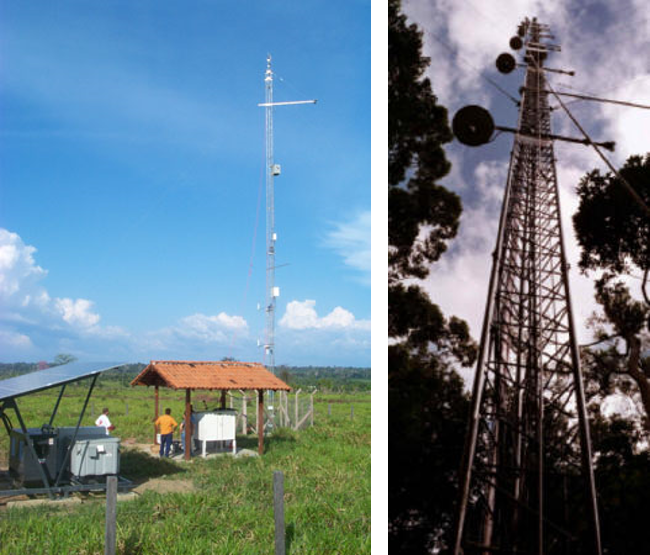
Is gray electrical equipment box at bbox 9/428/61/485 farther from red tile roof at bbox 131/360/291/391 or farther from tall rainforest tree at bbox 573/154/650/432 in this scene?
tall rainforest tree at bbox 573/154/650/432

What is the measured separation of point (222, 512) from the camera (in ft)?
16.6

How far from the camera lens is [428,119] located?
1801mm

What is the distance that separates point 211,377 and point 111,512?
552 centimetres

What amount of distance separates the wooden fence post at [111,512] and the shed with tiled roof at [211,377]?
4.78m

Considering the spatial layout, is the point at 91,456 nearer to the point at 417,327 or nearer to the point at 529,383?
the point at 417,327

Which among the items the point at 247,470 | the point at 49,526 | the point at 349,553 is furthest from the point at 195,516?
the point at 247,470

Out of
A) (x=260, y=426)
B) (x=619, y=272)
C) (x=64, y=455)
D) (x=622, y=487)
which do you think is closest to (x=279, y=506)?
(x=622, y=487)

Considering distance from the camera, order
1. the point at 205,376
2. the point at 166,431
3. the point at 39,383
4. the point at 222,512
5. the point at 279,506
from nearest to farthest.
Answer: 1. the point at 279,506
2. the point at 222,512
3. the point at 39,383
4. the point at 166,431
5. the point at 205,376

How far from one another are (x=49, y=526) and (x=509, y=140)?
13.8 ft

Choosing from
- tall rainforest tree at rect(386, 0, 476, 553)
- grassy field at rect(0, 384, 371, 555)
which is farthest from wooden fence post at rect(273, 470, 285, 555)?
tall rainforest tree at rect(386, 0, 476, 553)

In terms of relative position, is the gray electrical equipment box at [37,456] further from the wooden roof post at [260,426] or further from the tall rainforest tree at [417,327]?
the tall rainforest tree at [417,327]

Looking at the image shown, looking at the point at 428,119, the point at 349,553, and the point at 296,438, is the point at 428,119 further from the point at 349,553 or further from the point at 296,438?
the point at 296,438

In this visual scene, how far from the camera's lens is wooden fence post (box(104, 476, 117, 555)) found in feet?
10.2

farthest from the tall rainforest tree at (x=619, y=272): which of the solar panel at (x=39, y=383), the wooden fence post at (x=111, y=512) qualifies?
the solar panel at (x=39, y=383)
